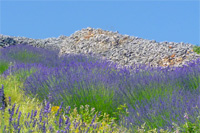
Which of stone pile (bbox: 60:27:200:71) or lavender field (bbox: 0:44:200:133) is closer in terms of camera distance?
lavender field (bbox: 0:44:200:133)

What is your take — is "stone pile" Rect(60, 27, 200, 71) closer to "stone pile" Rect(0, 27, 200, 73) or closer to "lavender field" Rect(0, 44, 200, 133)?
"stone pile" Rect(0, 27, 200, 73)

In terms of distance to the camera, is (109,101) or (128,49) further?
(128,49)

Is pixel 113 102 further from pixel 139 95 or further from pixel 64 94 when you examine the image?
pixel 64 94

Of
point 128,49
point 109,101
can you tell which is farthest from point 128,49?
point 109,101

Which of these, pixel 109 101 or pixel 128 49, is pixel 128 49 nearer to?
pixel 128 49

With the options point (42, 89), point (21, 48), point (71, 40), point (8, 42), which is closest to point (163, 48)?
point (71, 40)

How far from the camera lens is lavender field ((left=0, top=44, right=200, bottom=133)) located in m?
3.55

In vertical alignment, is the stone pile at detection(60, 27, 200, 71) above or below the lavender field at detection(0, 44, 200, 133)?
above

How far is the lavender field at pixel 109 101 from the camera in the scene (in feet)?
11.6

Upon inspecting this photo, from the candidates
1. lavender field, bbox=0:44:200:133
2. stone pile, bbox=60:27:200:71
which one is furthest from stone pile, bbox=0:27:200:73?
lavender field, bbox=0:44:200:133

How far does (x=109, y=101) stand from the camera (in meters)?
4.92

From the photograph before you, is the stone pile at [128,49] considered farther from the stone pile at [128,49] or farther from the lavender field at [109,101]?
the lavender field at [109,101]

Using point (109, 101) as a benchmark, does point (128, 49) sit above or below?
above

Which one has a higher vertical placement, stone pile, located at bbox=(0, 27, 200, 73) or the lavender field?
stone pile, located at bbox=(0, 27, 200, 73)
